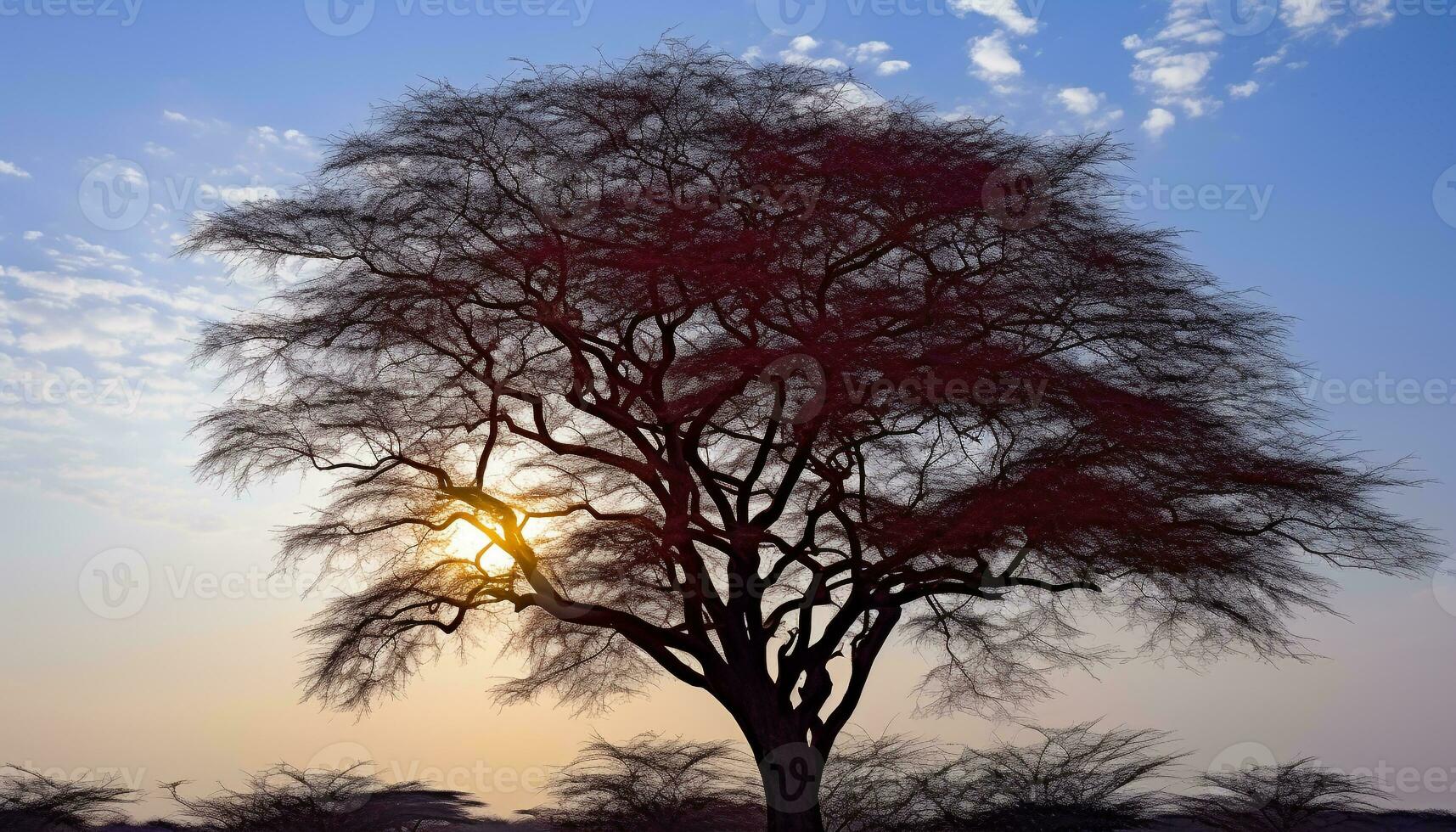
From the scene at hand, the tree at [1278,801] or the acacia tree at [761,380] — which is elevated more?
the acacia tree at [761,380]

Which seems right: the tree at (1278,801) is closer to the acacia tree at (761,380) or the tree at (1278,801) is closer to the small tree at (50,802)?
the acacia tree at (761,380)

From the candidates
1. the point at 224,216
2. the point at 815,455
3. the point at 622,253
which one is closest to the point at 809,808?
the point at 815,455

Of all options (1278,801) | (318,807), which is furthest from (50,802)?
(1278,801)

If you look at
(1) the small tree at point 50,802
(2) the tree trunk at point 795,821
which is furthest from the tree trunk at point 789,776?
(1) the small tree at point 50,802

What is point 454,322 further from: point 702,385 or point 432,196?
point 702,385

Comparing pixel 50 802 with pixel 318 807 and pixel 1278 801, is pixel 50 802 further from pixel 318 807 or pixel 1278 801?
pixel 1278 801

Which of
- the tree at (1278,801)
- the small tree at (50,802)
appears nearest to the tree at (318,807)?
the small tree at (50,802)

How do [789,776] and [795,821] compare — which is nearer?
[795,821]

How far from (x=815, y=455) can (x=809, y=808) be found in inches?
148

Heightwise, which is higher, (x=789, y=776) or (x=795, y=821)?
(x=789, y=776)

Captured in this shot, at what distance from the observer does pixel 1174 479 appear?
1384 centimetres

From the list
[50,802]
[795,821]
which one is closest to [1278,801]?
[795,821]

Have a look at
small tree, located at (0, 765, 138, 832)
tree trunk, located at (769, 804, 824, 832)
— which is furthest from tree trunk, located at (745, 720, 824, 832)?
small tree, located at (0, 765, 138, 832)

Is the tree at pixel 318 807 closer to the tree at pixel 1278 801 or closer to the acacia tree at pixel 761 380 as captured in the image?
the acacia tree at pixel 761 380
